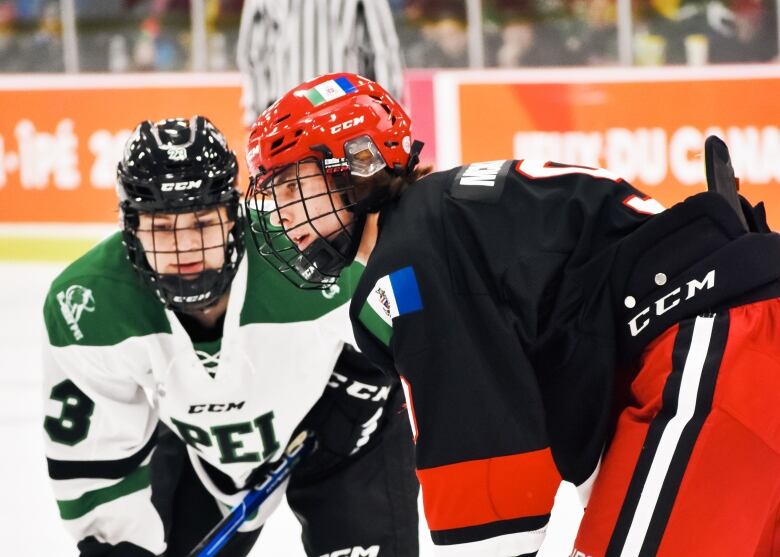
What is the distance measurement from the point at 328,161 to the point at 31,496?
179 cm

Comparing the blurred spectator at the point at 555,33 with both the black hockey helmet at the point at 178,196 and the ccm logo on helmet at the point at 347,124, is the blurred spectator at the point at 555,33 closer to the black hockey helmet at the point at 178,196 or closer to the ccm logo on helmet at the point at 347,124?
the black hockey helmet at the point at 178,196

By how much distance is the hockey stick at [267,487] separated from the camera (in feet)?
7.98

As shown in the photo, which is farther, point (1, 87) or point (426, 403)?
point (1, 87)

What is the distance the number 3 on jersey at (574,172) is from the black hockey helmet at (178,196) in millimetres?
630

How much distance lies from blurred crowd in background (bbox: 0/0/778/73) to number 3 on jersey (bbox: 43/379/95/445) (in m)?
4.30

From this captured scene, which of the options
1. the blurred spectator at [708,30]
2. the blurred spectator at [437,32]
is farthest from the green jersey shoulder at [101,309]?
the blurred spectator at [708,30]

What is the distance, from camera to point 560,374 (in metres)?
1.69

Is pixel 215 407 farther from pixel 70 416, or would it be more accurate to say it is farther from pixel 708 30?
pixel 708 30

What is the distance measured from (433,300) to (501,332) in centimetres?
10

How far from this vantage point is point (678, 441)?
1555 millimetres

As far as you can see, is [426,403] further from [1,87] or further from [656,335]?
[1,87]

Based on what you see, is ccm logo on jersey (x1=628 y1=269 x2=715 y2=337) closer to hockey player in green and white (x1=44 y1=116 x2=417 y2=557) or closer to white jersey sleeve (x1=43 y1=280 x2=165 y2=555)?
hockey player in green and white (x1=44 y1=116 x2=417 y2=557)

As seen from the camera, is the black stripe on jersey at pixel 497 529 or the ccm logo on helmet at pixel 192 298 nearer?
the black stripe on jersey at pixel 497 529

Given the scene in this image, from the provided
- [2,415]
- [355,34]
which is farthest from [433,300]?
[355,34]
